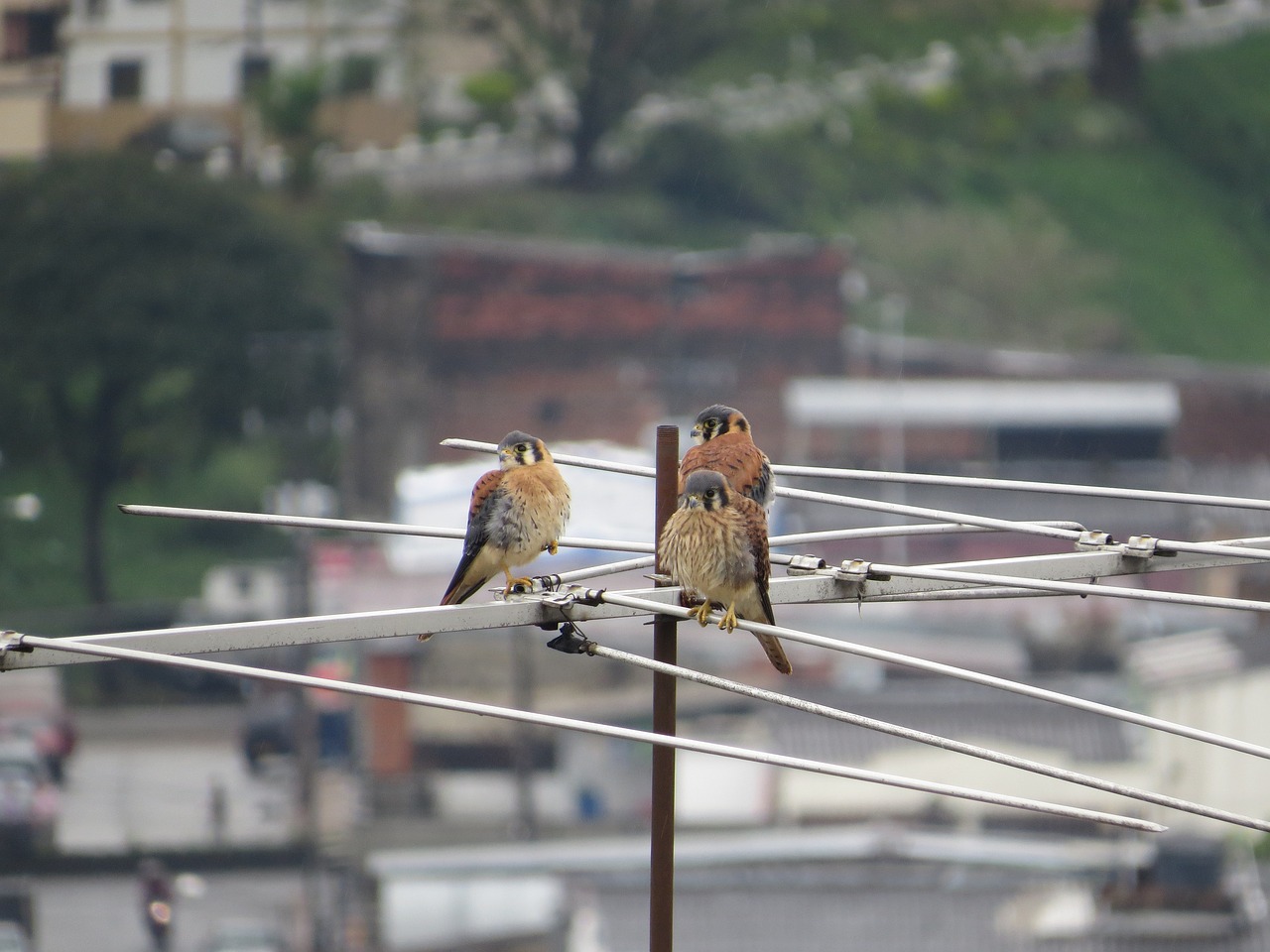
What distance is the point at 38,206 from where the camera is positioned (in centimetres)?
4622

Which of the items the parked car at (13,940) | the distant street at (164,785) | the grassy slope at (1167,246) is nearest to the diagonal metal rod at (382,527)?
the parked car at (13,940)

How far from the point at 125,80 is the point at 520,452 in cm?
5026

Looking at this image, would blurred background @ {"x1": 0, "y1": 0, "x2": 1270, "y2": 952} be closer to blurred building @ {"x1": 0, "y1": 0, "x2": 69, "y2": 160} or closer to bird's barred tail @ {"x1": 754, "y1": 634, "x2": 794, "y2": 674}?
blurred building @ {"x1": 0, "y1": 0, "x2": 69, "y2": 160}

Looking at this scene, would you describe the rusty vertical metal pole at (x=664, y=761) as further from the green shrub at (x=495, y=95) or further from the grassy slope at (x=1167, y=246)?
the green shrub at (x=495, y=95)

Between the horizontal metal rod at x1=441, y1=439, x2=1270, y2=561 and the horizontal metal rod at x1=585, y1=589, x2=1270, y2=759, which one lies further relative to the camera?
the horizontal metal rod at x1=441, y1=439, x2=1270, y2=561

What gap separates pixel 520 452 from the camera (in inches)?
248

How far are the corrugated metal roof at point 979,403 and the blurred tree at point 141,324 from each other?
11470mm

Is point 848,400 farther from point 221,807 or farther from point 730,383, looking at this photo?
point 221,807

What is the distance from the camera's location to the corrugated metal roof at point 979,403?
43.1m

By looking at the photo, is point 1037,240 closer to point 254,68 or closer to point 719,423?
point 254,68

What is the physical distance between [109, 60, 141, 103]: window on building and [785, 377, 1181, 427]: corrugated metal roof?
21.6 meters

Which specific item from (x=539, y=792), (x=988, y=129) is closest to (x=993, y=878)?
(x=539, y=792)

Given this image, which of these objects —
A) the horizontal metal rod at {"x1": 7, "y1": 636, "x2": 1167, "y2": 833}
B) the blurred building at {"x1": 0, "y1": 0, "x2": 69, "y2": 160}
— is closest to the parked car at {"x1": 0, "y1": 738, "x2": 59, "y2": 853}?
the blurred building at {"x1": 0, "y1": 0, "x2": 69, "y2": 160}

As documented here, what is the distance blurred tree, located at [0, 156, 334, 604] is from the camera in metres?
43.9
